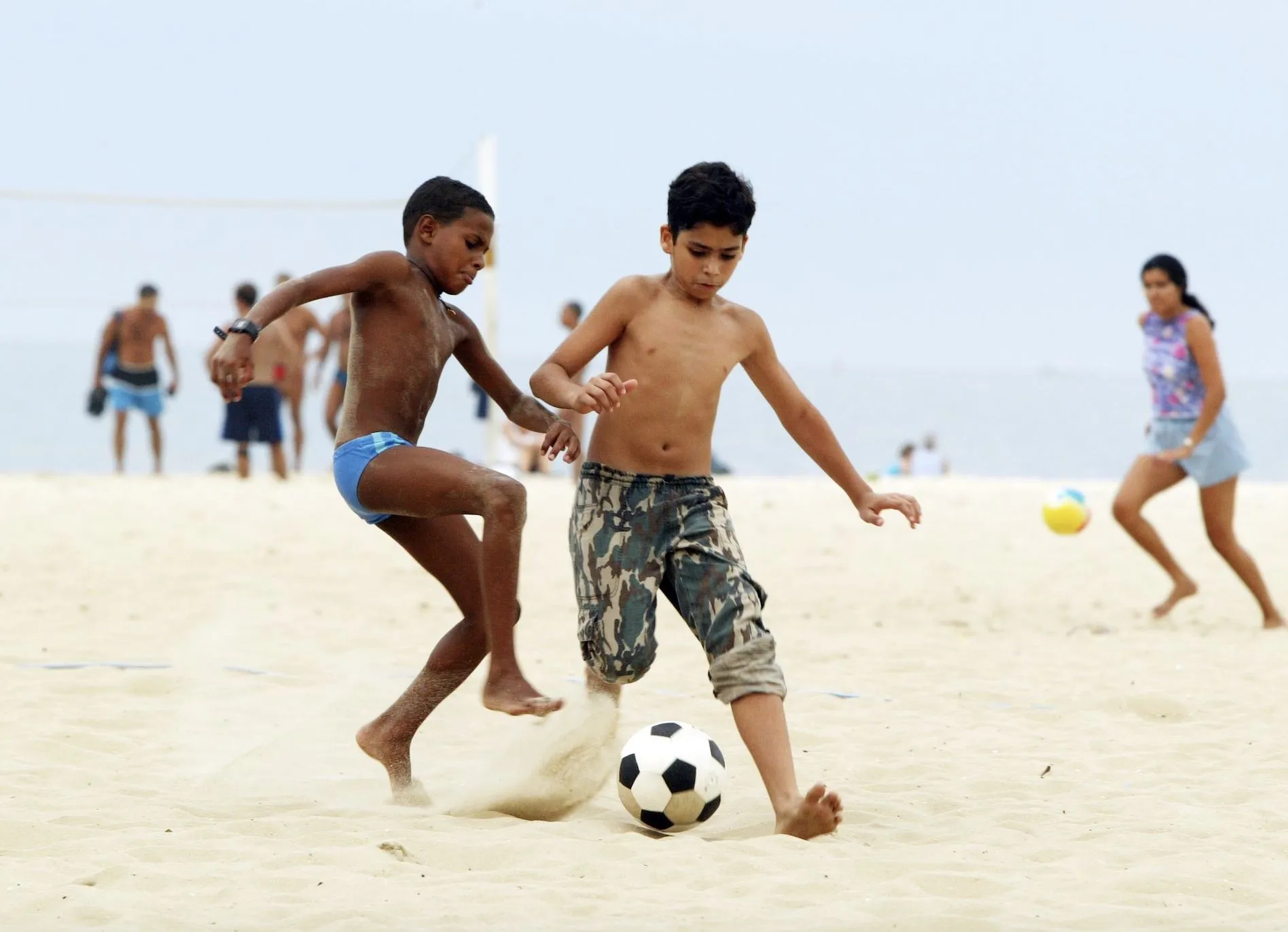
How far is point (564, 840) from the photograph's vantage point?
11.9 ft

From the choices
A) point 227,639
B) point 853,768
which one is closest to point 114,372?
point 227,639

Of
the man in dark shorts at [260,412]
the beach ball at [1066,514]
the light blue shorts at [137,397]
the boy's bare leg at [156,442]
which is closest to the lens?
the beach ball at [1066,514]

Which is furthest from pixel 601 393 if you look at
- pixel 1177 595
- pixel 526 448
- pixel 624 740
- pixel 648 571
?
pixel 526 448

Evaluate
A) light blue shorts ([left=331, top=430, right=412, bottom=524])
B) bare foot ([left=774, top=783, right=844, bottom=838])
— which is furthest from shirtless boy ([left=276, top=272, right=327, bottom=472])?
bare foot ([left=774, top=783, right=844, bottom=838])

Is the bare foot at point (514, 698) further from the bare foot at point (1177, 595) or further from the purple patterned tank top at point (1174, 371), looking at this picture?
the bare foot at point (1177, 595)

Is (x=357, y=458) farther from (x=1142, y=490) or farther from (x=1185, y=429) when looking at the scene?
(x=1185, y=429)

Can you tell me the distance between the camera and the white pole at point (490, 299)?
1494 centimetres

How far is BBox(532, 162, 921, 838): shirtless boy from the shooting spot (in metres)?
3.84

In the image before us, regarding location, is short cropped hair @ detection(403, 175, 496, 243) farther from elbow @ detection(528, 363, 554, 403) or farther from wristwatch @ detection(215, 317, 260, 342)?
wristwatch @ detection(215, 317, 260, 342)

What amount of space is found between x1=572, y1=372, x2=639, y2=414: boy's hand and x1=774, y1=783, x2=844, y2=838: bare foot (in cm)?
106

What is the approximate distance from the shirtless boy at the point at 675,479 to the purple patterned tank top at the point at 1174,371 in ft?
14.2

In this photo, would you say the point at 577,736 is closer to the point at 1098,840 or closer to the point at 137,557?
the point at 1098,840

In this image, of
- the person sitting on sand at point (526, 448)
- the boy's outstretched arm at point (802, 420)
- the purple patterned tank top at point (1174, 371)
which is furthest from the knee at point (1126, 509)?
the person sitting on sand at point (526, 448)

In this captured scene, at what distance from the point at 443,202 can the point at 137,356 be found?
1072 centimetres
